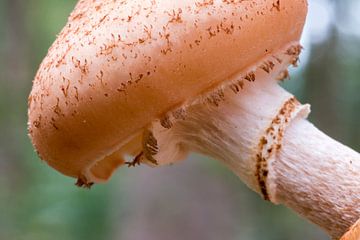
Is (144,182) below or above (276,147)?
below

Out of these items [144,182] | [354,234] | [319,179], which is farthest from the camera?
[144,182]

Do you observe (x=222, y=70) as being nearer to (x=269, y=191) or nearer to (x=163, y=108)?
(x=163, y=108)

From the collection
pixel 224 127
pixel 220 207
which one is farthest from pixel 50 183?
pixel 220 207

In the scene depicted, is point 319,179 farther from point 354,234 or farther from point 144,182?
point 144,182

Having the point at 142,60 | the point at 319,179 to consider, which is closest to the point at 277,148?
the point at 319,179

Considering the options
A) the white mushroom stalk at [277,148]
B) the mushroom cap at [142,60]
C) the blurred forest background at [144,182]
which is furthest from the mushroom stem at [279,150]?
the blurred forest background at [144,182]

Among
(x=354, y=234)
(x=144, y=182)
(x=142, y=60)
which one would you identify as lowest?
(x=144, y=182)

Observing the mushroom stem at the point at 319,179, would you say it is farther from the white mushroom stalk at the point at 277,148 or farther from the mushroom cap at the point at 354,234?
the mushroom cap at the point at 354,234
